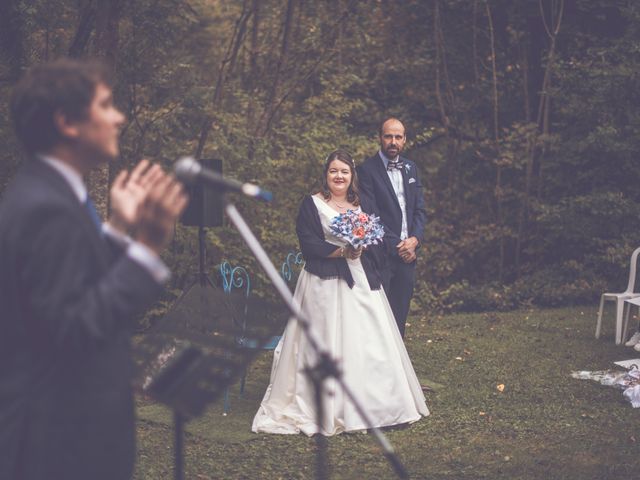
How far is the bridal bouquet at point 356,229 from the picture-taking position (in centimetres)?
616

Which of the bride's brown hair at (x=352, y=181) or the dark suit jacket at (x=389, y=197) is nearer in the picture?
the bride's brown hair at (x=352, y=181)

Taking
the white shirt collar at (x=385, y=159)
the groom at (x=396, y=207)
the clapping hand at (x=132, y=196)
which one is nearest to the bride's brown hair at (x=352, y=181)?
the groom at (x=396, y=207)

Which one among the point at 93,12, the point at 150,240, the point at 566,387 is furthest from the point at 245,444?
the point at 93,12

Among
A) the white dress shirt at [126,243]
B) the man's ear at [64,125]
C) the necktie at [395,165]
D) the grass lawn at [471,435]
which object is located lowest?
the grass lawn at [471,435]

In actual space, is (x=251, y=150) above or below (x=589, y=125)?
below

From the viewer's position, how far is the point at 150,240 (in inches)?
82.6

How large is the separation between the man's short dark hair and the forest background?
259 inches

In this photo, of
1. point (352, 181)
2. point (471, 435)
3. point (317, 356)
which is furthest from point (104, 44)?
point (317, 356)

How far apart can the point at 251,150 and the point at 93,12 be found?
237 centimetres

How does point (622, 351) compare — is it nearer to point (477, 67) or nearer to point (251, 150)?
point (251, 150)

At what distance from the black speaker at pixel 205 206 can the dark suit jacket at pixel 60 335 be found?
4.31 m

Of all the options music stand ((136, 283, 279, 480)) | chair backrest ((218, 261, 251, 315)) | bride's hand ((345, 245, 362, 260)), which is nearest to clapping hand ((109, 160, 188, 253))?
music stand ((136, 283, 279, 480))

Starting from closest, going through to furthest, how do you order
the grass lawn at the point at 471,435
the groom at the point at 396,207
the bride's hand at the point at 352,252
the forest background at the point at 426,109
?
the grass lawn at the point at 471,435
the bride's hand at the point at 352,252
the groom at the point at 396,207
the forest background at the point at 426,109

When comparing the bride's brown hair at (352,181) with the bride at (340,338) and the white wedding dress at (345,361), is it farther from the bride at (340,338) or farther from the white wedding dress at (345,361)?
the white wedding dress at (345,361)
